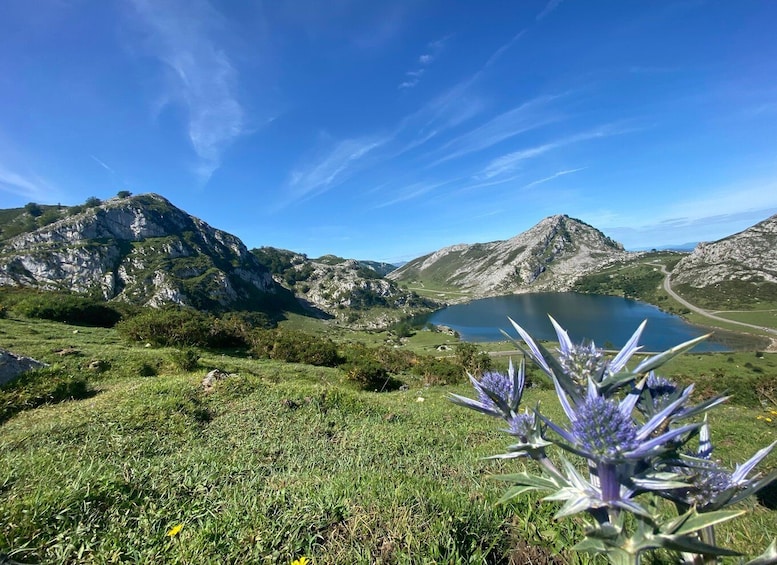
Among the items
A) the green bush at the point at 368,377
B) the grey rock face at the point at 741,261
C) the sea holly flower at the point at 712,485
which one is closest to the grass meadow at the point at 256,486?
the sea holly flower at the point at 712,485

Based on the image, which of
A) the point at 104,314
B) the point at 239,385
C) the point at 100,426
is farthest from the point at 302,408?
the point at 104,314

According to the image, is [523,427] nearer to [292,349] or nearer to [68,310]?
[292,349]

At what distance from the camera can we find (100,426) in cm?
614

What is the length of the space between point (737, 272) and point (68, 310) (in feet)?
814

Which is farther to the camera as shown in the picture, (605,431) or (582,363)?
(582,363)

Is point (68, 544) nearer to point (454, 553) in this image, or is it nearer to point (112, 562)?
point (112, 562)

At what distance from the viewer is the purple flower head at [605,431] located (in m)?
1.44

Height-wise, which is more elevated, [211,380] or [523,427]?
[523,427]

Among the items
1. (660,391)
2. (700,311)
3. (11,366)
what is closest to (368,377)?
(11,366)

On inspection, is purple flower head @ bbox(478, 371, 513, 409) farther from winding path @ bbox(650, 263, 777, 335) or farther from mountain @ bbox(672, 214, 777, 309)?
mountain @ bbox(672, 214, 777, 309)

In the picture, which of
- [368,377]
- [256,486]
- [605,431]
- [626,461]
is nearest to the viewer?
[626,461]

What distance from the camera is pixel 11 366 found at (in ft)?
29.3

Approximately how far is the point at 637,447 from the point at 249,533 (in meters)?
3.13

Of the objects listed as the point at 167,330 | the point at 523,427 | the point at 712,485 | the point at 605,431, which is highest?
the point at 605,431
